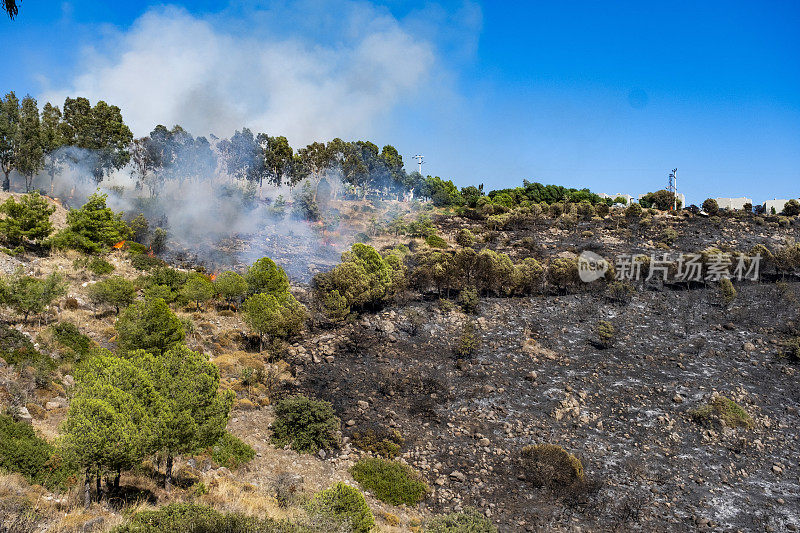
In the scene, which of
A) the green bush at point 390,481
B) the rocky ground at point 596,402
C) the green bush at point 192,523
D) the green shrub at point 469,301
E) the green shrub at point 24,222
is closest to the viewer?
the green bush at point 192,523

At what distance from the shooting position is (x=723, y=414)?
18766mm

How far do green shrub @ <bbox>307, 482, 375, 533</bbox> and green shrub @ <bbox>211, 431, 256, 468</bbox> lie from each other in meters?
4.96

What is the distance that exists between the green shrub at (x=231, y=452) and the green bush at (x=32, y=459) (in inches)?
169

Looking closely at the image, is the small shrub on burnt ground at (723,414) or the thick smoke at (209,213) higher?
the thick smoke at (209,213)

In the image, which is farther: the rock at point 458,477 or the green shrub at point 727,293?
the green shrub at point 727,293

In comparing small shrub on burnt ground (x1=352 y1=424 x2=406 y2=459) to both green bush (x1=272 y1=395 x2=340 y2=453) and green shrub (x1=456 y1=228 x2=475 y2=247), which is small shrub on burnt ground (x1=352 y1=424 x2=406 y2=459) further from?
green shrub (x1=456 y1=228 x2=475 y2=247)

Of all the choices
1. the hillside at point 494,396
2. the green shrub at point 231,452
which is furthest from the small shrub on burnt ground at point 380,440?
the green shrub at point 231,452

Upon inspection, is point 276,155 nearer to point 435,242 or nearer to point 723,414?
point 435,242

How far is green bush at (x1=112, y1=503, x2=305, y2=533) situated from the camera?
8.02 meters

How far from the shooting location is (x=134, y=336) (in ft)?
60.6

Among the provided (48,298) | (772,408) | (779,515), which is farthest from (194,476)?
(772,408)

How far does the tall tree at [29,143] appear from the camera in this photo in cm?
3834

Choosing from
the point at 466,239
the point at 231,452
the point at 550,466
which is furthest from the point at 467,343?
the point at 466,239

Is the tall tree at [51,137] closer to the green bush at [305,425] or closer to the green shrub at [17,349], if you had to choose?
the green shrub at [17,349]
